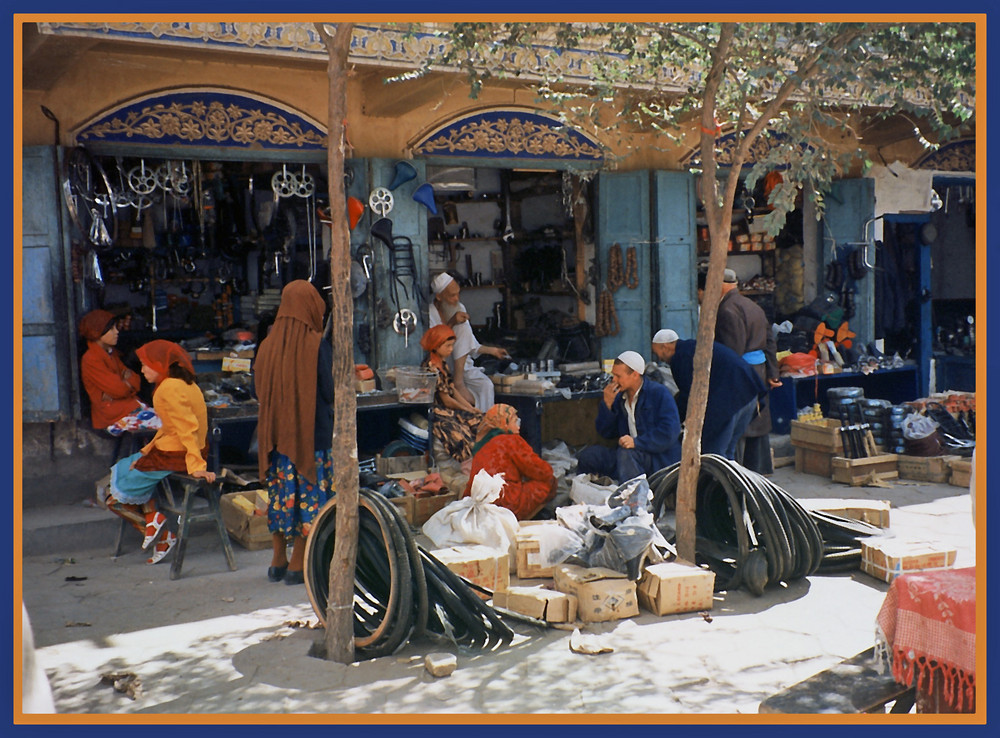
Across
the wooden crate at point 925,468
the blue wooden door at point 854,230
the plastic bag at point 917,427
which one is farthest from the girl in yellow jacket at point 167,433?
the blue wooden door at point 854,230

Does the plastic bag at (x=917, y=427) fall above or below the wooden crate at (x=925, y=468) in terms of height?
above

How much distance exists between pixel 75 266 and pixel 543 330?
17.5ft

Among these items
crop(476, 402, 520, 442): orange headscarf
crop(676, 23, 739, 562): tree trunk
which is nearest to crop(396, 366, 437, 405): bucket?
crop(476, 402, 520, 442): orange headscarf

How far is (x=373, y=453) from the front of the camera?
360 inches

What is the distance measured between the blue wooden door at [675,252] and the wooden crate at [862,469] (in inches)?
82.8

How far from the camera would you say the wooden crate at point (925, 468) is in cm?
899

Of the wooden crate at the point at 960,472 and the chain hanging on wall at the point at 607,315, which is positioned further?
the chain hanging on wall at the point at 607,315


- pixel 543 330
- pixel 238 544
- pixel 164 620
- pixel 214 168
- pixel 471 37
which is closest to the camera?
pixel 164 620

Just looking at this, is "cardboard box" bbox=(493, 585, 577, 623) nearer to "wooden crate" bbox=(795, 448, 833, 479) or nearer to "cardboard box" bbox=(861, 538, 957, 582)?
"cardboard box" bbox=(861, 538, 957, 582)

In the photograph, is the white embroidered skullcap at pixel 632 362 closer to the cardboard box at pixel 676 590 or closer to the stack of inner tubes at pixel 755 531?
the stack of inner tubes at pixel 755 531

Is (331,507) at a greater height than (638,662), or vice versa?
(331,507)

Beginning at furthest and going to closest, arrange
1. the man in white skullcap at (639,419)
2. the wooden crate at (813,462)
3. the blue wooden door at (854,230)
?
the blue wooden door at (854,230), the wooden crate at (813,462), the man in white skullcap at (639,419)

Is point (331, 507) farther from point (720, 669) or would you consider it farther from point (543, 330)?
point (543, 330)

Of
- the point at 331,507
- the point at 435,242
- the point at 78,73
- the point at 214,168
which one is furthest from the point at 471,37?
the point at 435,242
